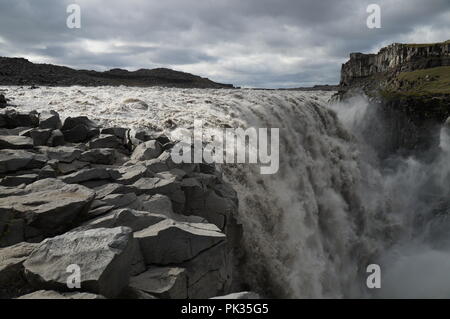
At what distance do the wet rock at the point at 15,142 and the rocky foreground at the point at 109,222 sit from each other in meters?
0.04

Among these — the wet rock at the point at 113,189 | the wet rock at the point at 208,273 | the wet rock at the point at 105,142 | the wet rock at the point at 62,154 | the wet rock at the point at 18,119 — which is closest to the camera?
the wet rock at the point at 208,273

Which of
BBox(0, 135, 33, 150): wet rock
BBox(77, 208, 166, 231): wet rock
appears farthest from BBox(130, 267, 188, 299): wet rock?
BBox(0, 135, 33, 150): wet rock

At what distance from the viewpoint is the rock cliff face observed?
102312 millimetres

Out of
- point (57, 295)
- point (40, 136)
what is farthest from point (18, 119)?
point (57, 295)

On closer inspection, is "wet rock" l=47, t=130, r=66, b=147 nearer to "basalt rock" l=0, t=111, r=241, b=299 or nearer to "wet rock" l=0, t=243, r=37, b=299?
"basalt rock" l=0, t=111, r=241, b=299

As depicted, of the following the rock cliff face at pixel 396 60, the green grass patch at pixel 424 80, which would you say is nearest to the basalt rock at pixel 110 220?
the green grass patch at pixel 424 80

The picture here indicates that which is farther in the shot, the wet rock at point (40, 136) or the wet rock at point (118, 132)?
the wet rock at point (118, 132)

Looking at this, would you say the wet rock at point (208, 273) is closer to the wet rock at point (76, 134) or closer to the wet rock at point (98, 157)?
the wet rock at point (98, 157)

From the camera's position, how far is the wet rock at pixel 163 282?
6.78 metres

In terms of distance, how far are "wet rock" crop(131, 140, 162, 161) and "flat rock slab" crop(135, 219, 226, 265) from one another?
544cm

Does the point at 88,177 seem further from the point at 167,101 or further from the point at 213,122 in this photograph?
the point at 167,101

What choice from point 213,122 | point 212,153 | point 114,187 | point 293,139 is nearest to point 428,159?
point 293,139
